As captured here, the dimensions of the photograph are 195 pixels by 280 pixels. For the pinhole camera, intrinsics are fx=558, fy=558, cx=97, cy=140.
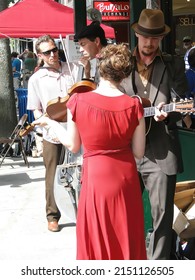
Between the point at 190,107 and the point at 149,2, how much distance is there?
2.92m

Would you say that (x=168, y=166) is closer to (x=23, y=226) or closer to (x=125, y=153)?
(x=125, y=153)

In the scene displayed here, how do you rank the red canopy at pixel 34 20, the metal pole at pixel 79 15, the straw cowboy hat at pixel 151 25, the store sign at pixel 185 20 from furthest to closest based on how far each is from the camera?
the red canopy at pixel 34 20 → the store sign at pixel 185 20 → the metal pole at pixel 79 15 → the straw cowboy hat at pixel 151 25

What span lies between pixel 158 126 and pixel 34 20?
3914 mm

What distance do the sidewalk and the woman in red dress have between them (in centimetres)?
163

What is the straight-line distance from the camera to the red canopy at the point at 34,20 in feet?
23.2

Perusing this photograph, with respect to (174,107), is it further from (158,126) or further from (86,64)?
(86,64)

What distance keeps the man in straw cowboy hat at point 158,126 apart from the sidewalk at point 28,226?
1.29 m

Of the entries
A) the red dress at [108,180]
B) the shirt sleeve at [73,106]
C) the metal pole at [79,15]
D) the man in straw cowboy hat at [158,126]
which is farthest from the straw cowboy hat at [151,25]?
the metal pole at [79,15]

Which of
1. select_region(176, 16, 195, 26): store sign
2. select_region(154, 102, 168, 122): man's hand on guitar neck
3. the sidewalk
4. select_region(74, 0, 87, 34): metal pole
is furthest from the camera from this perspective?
select_region(176, 16, 195, 26): store sign

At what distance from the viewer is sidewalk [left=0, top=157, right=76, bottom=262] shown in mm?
5096

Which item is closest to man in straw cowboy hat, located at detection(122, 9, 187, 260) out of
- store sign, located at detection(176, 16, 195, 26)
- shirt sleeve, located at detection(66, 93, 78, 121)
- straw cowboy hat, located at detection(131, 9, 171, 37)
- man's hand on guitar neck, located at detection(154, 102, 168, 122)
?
straw cowboy hat, located at detection(131, 9, 171, 37)

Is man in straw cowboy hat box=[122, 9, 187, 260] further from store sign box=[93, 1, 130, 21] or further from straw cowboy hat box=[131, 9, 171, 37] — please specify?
store sign box=[93, 1, 130, 21]

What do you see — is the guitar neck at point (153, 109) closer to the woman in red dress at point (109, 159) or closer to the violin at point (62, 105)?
the woman in red dress at point (109, 159)

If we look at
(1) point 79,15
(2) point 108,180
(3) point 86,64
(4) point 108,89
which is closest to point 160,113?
(4) point 108,89
